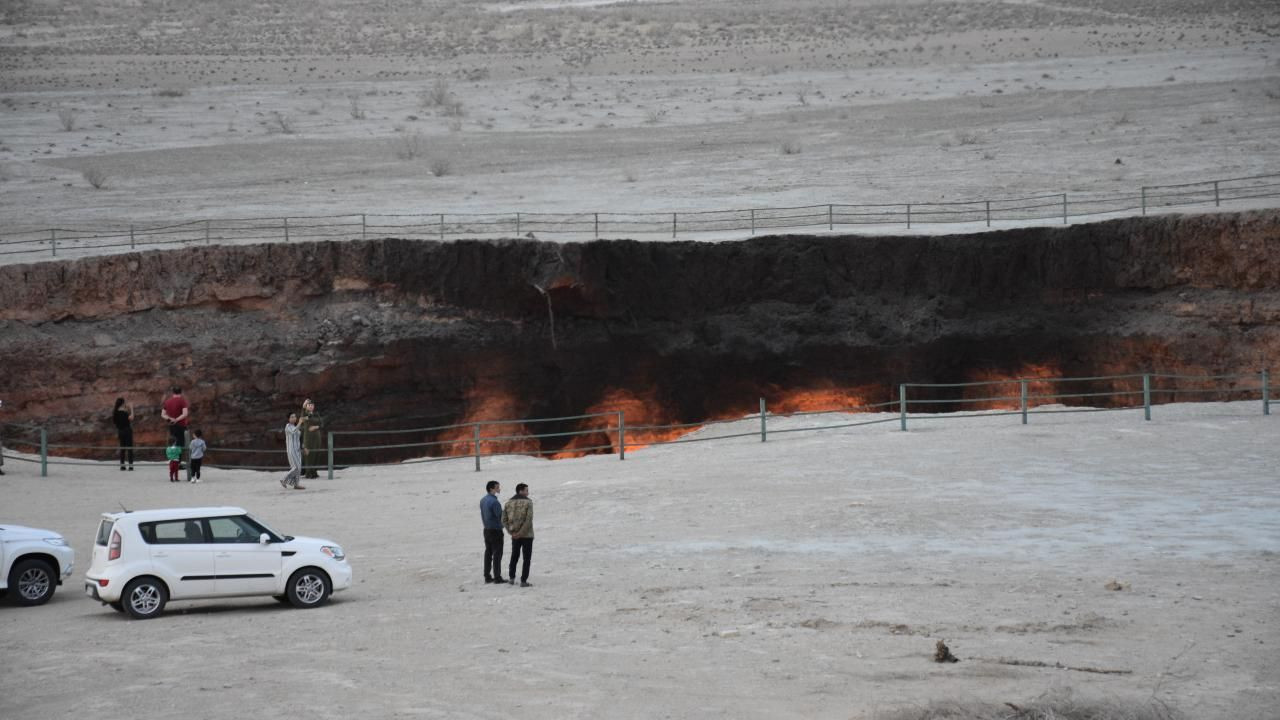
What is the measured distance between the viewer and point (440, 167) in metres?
46.2

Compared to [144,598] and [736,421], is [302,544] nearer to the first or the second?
[144,598]

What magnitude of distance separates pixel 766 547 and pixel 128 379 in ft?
63.1

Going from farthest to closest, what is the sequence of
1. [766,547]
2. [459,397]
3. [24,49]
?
[24,49] < [459,397] < [766,547]

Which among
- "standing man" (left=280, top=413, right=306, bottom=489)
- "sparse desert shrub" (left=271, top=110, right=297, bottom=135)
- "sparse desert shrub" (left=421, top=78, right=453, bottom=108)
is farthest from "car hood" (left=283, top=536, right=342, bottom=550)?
"sparse desert shrub" (left=421, top=78, right=453, bottom=108)

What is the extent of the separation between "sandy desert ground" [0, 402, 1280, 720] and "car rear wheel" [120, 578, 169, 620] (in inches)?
6.5

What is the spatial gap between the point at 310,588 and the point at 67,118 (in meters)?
46.2

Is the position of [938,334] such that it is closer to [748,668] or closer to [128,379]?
[128,379]

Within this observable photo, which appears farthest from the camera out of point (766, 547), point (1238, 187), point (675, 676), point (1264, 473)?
point (1238, 187)

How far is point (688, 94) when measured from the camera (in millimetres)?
61438

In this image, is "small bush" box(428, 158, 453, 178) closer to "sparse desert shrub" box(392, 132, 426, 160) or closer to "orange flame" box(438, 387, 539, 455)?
"sparse desert shrub" box(392, 132, 426, 160)

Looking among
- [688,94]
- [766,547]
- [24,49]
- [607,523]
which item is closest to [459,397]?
[607,523]

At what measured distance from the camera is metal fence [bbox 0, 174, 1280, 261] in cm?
3625

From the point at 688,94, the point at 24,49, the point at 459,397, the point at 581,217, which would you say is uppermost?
the point at 24,49

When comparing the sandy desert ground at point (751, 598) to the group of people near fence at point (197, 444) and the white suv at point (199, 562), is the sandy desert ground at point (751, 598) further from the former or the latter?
the group of people near fence at point (197, 444)
